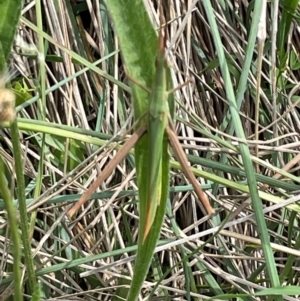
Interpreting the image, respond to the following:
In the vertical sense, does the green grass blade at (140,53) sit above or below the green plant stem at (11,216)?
above

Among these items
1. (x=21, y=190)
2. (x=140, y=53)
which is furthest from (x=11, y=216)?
(x=140, y=53)

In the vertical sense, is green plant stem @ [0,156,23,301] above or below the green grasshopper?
below

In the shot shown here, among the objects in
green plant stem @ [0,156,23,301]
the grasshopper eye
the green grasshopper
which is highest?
the grasshopper eye

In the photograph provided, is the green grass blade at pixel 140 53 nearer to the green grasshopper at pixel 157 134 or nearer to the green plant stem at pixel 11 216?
the green grasshopper at pixel 157 134

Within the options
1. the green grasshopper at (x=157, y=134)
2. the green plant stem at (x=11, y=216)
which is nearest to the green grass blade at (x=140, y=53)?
the green grasshopper at (x=157, y=134)

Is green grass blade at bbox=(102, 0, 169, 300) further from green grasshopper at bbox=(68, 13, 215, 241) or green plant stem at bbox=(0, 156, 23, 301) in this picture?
green plant stem at bbox=(0, 156, 23, 301)

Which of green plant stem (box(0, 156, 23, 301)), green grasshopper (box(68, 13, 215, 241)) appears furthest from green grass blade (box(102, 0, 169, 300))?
green plant stem (box(0, 156, 23, 301))

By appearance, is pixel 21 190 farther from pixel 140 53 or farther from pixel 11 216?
pixel 140 53

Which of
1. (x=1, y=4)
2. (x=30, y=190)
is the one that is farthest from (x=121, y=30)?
(x=30, y=190)

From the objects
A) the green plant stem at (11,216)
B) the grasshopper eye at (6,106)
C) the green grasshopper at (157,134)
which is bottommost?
the green plant stem at (11,216)

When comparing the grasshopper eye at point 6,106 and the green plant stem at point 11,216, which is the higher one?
the grasshopper eye at point 6,106

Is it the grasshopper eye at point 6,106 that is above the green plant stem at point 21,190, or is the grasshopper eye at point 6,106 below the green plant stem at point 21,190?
above

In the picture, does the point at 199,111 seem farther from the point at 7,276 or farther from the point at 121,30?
the point at 121,30
